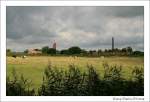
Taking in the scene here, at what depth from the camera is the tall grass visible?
4.88 m

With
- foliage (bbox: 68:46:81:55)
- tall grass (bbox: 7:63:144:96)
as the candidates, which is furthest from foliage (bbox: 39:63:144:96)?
foliage (bbox: 68:46:81:55)

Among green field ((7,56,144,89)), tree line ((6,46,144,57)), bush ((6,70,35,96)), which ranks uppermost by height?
tree line ((6,46,144,57))

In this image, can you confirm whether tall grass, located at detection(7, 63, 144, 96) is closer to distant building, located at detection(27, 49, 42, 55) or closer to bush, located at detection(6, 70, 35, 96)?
bush, located at detection(6, 70, 35, 96)

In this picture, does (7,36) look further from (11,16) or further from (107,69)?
(107,69)

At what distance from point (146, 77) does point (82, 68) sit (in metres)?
0.47

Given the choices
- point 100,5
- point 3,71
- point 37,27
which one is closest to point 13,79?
point 3,71

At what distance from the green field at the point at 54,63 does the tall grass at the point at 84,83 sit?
0.03 metres

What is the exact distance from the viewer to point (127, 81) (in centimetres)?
491

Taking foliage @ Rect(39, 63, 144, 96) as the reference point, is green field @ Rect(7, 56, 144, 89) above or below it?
above

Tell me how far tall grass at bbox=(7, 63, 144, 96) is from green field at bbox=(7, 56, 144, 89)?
0.03 m

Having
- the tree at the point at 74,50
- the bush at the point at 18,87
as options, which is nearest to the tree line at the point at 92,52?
the tree at the point at 74,50

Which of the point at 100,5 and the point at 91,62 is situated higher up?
the point at 100,5

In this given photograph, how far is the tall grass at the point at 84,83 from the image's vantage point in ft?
16.0

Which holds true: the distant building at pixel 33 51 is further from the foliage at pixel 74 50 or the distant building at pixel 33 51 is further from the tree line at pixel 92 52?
the foliage at pixel 74 50
